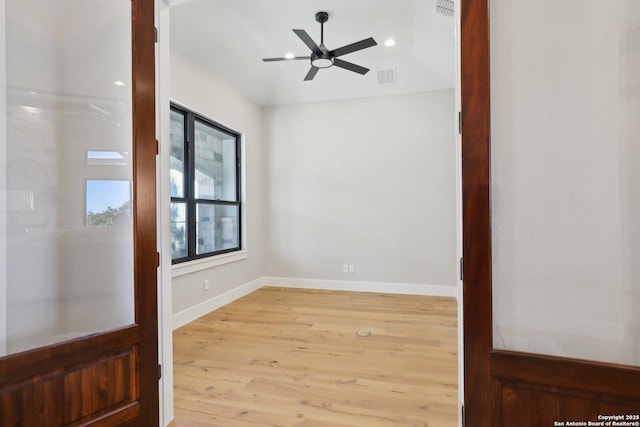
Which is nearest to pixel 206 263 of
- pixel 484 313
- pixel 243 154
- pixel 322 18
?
pixel 243 154

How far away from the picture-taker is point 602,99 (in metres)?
0.96

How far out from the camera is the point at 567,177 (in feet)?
3.28

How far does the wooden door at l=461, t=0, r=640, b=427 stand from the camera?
993 mm

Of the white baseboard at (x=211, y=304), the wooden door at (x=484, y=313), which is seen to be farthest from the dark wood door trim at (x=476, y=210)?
the white baseboard at (x=211, y=304)

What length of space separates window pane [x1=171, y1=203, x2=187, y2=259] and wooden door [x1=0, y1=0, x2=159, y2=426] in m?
2.18

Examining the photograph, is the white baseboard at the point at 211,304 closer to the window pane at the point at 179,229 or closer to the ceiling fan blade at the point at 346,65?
the window pane at the point at 179,229

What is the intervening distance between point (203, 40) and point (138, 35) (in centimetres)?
238

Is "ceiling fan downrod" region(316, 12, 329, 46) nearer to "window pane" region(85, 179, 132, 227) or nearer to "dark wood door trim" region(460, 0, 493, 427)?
"dark wood door trim" region(460, 0, 493, 427)

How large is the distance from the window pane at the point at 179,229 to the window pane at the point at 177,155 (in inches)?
6.2

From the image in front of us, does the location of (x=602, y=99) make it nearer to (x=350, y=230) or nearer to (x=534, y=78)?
(x=534, y=78)

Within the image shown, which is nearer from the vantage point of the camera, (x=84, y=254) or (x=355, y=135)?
(x=84, y=254)

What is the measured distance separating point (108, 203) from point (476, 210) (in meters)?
1.49

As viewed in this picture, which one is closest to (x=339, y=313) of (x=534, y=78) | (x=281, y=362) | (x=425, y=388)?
(x=281, y=362)

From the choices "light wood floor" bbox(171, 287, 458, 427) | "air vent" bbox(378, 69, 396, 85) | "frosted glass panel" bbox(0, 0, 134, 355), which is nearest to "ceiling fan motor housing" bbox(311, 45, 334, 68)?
"air vent" bbox(378, 69, 396, 85)
